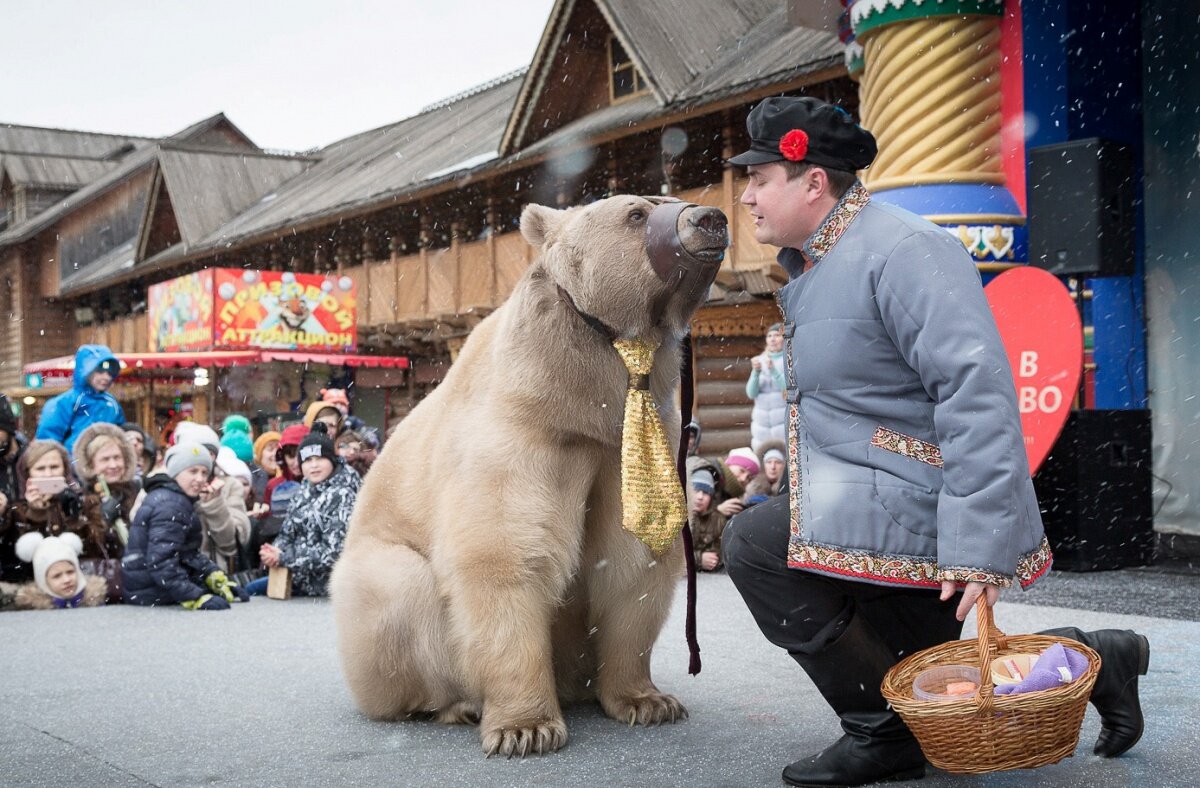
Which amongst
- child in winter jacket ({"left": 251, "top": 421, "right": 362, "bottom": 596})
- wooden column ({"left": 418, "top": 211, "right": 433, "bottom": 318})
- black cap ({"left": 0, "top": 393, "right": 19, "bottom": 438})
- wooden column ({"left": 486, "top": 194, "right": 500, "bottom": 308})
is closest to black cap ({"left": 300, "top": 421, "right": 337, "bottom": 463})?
child in winter jacket ({"left": 251, "top": 421, "right": 362, "bottom": 596})

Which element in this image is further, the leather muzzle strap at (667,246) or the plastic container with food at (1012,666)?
the leather muzzle strap at (667,246)

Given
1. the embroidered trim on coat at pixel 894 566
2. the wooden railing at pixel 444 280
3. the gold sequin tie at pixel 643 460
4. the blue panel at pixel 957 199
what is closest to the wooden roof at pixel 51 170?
the wooden railing at pixel 444 280

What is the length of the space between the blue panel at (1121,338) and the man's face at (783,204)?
19.7 ft

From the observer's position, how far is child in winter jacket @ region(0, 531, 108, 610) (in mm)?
6777

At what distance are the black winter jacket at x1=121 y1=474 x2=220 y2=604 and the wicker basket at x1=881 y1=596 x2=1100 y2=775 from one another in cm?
533

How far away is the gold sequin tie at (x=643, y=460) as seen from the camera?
3.06 m

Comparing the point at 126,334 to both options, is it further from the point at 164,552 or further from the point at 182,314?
the point at 164,552

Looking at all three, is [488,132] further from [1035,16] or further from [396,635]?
[396,635]

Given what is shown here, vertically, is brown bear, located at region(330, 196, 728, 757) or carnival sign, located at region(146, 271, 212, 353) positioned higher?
carnival sign, located at region(146, 271, 212, 353)

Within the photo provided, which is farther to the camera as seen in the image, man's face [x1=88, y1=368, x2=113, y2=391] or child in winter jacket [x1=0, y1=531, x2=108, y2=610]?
man's face [x1=88, y1=368, x2=113, y2=391]

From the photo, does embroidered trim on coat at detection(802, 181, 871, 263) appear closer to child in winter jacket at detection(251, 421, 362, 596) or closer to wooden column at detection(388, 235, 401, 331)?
child in winter jacket at detection(251, 421, 362, 596)

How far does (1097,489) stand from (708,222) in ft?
15.1

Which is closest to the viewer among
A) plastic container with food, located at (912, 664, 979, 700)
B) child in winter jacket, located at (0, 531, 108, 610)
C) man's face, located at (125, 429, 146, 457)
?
plastic container with food, located at (912, 664, 979, 700)

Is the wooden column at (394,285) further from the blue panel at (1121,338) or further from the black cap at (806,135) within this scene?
the black cap at (806,135)
